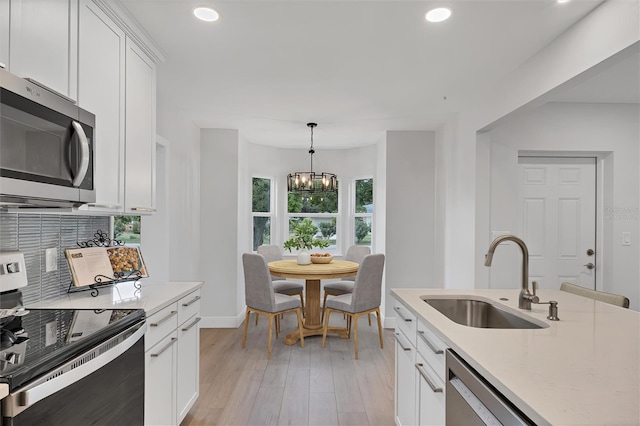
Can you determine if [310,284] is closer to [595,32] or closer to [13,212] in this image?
[13,212]

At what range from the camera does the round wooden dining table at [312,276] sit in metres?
4.00

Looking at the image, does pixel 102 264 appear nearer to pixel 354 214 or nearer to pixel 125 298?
pixel 125 298

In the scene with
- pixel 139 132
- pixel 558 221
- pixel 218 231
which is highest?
pixel 139 132

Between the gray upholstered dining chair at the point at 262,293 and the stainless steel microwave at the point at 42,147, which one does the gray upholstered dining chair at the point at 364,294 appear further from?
the stainless steel microwave at the point at 42,147

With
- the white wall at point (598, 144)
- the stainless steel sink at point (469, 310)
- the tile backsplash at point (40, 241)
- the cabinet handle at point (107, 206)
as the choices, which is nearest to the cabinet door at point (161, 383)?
the tile backsplash at point (40, 241)

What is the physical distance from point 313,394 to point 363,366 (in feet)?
2.39

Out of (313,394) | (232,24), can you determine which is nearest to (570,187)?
(313,394)

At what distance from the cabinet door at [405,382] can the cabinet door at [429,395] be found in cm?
10

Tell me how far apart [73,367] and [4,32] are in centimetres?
120

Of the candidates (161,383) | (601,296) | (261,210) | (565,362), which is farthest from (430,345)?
(261,210)

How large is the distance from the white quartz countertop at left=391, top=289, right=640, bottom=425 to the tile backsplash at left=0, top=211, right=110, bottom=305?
1.89 m

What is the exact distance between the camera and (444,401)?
150 centimetres

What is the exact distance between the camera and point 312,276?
3.99 meters

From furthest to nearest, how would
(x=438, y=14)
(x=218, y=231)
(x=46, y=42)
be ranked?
(x=218, y=231), (x=438, y=14), (x=46, y=42)
